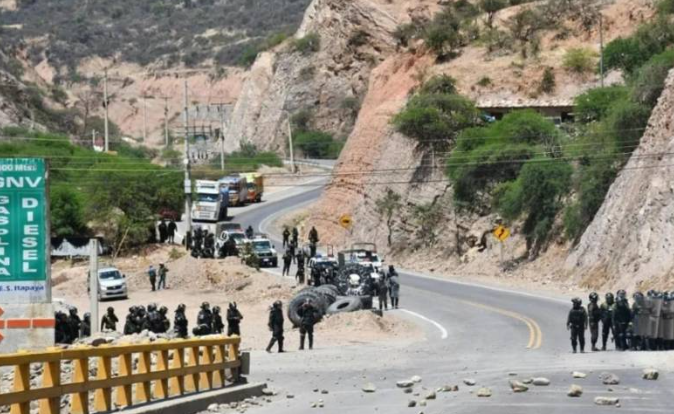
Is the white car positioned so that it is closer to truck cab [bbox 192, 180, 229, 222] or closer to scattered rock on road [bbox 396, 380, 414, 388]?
truck cab [bbox 192, 180, 229, 222]

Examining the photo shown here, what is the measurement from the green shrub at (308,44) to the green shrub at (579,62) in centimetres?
4814

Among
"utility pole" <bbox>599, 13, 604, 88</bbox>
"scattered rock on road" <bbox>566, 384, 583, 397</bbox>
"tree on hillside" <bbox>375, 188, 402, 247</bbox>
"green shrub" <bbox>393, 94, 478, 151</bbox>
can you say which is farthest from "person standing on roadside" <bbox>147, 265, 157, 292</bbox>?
"scattered rock on road" <bbox>566, 384, 583, 397</bbox>

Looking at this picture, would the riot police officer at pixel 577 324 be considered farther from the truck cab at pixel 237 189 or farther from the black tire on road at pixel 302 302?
the truck cab at pixel 237 189

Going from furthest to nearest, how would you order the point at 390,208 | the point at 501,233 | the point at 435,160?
1. the point at 435,160
2. the point at 390,208
3. the point at 501,233

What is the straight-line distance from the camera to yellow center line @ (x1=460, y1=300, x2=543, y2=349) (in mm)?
33844

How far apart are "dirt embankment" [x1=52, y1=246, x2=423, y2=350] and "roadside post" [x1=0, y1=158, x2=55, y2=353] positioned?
1743cm

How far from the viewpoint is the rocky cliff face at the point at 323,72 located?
375 ft

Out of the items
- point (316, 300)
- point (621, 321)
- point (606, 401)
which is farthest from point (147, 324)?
point (606, 401)

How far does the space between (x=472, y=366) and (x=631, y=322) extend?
482 cm

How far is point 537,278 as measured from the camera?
5525 centimetres

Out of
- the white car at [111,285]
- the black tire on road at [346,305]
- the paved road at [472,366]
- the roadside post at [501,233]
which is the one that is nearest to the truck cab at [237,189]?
the roadside post at [501,233]

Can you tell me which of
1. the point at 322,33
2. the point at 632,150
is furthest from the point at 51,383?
the point at 322,33

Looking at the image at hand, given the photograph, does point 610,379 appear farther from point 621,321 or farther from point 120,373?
point 120,373

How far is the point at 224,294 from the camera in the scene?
178 ft
